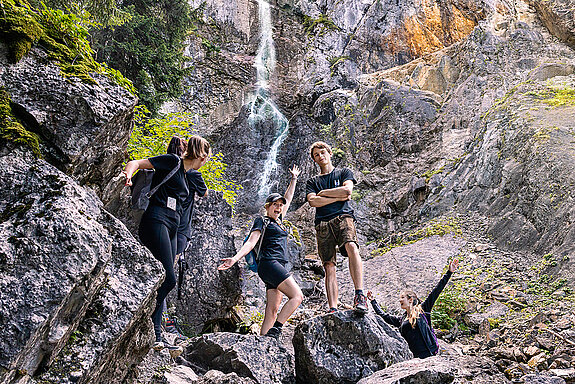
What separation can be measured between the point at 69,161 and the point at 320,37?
29.6 meters

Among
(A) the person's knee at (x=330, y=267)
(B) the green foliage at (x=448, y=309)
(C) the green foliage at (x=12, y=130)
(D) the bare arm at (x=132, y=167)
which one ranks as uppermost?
(C) the green foliage at (x=12, y=130)

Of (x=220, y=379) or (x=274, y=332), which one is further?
(x=274, y=332)

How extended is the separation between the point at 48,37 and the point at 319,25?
1183 inches

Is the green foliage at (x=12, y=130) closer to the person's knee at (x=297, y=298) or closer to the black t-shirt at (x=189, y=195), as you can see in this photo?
the black t-shirt at (x=189, y=195)

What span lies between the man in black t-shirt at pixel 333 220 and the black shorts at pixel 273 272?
1.93ft

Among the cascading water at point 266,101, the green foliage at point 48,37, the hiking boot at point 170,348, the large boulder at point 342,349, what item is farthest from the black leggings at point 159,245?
the cascading water at point 266,101

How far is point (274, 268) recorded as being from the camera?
4.89 metres

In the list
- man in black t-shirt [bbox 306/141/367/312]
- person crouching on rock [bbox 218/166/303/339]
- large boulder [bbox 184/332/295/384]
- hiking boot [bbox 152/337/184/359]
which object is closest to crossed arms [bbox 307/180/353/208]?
man in black t-shirt [bbox 306/141/367/312]

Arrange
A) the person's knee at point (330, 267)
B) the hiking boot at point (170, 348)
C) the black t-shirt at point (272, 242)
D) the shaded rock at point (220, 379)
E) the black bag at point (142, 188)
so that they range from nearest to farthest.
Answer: the shaded rock at point (220, 379) → the hiking boot at point (170, 348) → the black bag at point (142, 188) → the black t-shirt at point (272, 242) → the person's knee at point (330, 267)

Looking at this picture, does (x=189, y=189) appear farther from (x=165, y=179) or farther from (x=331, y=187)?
(x=331, y=187)

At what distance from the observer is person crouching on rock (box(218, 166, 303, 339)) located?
4855 mm

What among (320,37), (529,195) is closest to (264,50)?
(320,37)

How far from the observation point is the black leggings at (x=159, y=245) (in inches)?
160

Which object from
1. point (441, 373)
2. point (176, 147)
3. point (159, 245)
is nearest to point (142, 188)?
point (159, 245)
